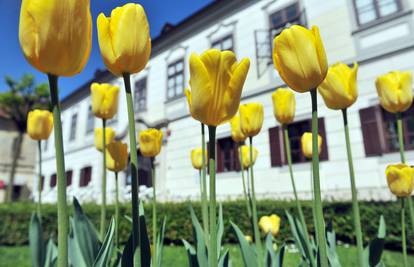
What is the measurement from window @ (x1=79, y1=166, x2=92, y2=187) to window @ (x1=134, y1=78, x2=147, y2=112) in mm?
5045

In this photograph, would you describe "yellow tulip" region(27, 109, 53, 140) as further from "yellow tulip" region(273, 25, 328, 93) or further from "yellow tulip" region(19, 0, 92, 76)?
"yellow tulip" region(273, 25, 328, 93)

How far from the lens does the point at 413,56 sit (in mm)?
6457

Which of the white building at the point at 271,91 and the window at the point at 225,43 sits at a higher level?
the window at the point at 225,43

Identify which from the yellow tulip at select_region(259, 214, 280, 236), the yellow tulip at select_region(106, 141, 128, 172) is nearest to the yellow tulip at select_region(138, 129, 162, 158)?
the yellow tulip at select_region(106, 141, 128, 172)

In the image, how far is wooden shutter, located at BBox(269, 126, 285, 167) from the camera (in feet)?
26.4

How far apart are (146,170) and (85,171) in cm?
474

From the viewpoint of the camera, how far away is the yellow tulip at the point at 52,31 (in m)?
0.61

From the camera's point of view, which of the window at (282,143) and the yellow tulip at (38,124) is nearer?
the yellow tulip at (38,124)

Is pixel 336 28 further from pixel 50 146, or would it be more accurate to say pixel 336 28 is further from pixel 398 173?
pixel 50 146

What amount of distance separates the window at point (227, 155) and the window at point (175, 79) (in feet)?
9.46

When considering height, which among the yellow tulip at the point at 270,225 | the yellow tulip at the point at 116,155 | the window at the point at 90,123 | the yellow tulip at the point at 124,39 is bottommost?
the yellow tulip at the point at 270,225

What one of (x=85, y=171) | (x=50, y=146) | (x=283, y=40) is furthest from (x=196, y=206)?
(x=50, y=146)

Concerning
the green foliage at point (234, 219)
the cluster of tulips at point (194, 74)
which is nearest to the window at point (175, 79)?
→ the green foliage at point (234, 219)

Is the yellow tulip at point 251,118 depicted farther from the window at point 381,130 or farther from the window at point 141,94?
the window at point 141,94
